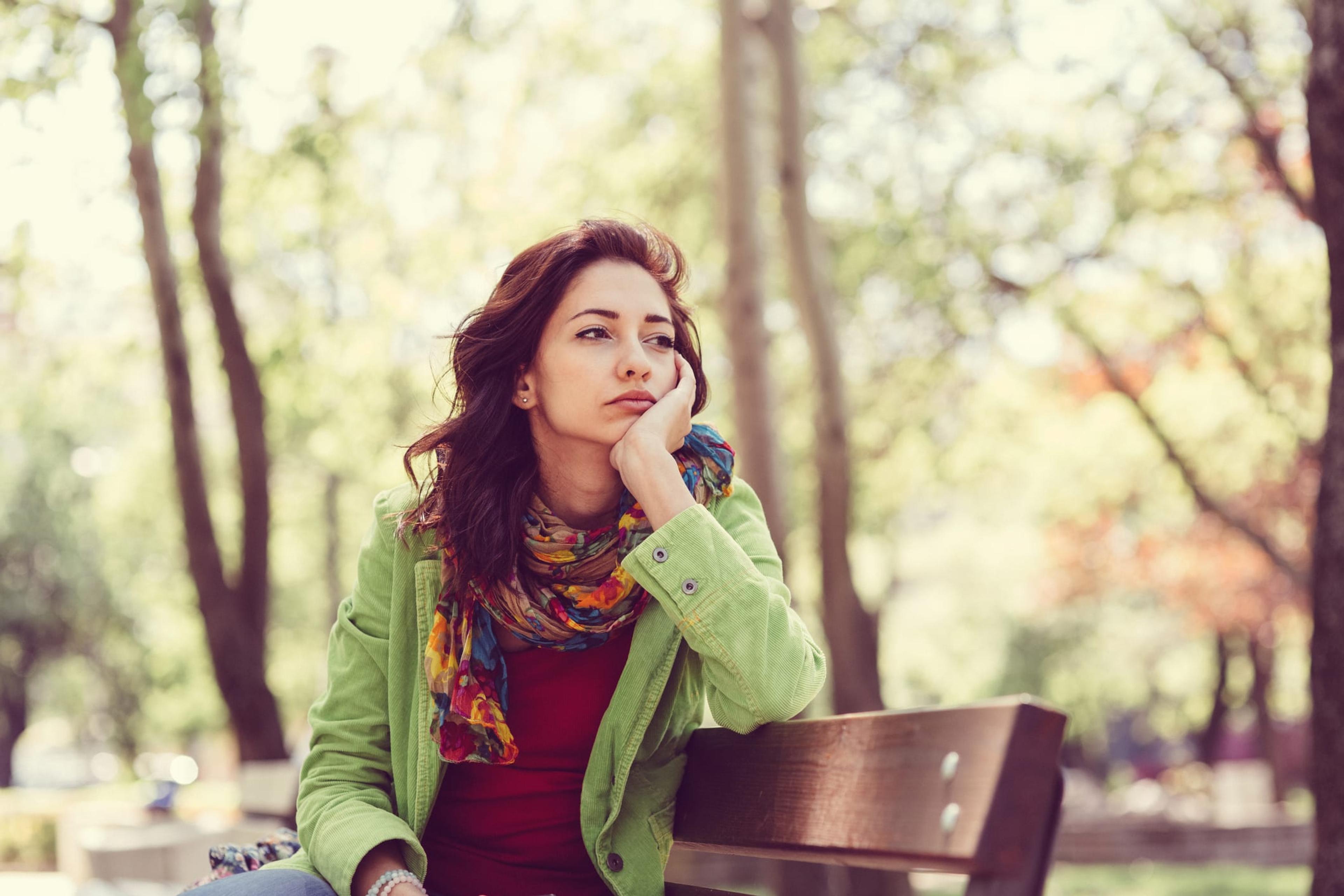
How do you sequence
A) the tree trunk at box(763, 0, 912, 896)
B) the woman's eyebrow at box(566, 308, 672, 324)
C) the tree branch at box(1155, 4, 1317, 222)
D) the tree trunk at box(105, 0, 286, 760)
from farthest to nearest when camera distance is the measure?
1. the tree branch at box(1155, 4, 1317, 222)
2. the tree trunk at box(105, 0, 286, 760)
3. the tree trunk at box(763, 0, 912, 896)
4. the woman's eyebrow at box(566, 308, 672, 324)

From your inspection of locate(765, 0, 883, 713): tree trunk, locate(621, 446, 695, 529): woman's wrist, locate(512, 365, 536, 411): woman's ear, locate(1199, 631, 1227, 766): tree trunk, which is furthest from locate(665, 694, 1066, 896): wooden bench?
locate(1199, 631, 1227, 766): tree trunk

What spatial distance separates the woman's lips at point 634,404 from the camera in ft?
8.18

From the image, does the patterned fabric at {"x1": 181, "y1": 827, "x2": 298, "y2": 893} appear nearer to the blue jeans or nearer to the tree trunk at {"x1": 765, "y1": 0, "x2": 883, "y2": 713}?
the blue jeans

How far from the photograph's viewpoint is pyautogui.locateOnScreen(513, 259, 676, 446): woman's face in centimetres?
250

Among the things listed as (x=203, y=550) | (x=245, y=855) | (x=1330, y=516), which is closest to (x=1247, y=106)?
(x=1330, y=516)

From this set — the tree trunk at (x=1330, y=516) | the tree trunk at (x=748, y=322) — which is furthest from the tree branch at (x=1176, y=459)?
the tree trunk at (x=1330, y=516)

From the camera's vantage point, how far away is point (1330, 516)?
481 centimetres

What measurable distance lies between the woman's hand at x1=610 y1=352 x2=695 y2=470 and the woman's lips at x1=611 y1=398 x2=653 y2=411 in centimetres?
1

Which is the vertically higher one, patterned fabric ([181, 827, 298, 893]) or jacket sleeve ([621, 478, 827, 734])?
jacket sleeve ([621, 478, 827, 734])

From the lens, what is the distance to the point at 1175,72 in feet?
41.5

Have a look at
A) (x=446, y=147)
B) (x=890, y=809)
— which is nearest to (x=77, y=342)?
(x=446, y=147)

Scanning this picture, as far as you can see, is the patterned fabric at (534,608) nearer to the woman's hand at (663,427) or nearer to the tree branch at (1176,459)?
the woman's hand at (663,427)

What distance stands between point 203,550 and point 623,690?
27.8 feet

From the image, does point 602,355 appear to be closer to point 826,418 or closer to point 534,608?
point 534,608
